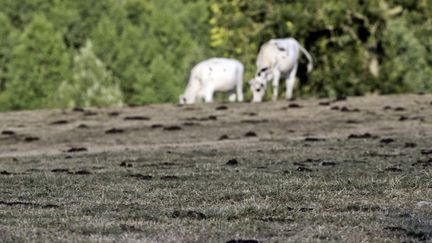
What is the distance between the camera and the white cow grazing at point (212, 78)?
151 feet

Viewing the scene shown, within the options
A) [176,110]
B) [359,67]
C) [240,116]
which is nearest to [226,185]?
[240,116]

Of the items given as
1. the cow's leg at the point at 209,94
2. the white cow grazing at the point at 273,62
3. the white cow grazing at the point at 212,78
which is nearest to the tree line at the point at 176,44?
the white cow grazing at the point at 273,62

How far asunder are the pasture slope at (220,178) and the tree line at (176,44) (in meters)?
20.0

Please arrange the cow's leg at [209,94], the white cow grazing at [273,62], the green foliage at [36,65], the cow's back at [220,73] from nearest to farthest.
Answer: the white cow grazing at [273,62] → the cow's back at [220,73] → the cow's leg at [209,94] → the green foliage at [36,65]

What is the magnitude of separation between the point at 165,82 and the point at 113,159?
8848 cm

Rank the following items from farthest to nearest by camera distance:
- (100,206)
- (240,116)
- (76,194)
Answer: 1. (240,116)
2. (76,194)
3. (100,206)

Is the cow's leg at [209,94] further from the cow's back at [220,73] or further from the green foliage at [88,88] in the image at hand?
the green foliage at [88,88]

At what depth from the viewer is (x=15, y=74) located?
360 ft

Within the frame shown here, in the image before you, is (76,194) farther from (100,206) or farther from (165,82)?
(165,82)

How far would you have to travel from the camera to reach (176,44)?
122 m

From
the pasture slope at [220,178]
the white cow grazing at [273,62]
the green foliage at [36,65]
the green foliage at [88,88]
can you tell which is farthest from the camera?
the green foliage at [36,65]

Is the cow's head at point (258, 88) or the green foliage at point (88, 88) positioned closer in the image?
the cow's head at point (258, 88)

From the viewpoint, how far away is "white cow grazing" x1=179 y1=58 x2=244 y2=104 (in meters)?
46.1

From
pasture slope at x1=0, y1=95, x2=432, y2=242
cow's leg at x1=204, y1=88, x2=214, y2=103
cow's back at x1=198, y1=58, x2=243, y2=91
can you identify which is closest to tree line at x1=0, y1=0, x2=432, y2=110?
cow's back at x1=198, y1=58, x2=243, y2=91
